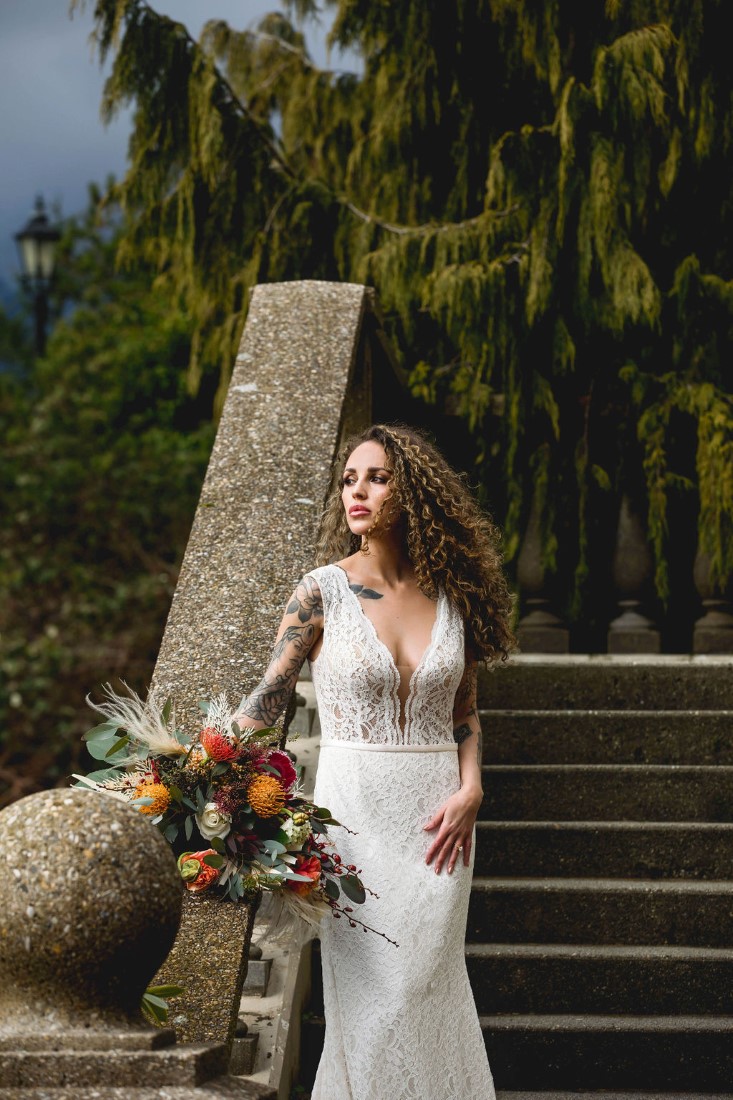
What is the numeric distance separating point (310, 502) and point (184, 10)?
4.10 meters

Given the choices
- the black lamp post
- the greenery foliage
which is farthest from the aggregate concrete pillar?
the black lamp post

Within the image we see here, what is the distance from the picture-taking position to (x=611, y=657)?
5.60m

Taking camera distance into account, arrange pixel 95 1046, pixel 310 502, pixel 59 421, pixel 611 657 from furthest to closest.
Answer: pixel 59 421 < pixel 611 657 < pixel 310 502 < pixel 95 1046

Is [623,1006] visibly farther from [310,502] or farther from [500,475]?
[500,475]

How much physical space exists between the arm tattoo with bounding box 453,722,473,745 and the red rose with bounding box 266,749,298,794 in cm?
64

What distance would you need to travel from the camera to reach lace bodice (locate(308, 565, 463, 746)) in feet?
10.4

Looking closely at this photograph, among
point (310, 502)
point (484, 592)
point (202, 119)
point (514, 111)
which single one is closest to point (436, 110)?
point (514, 111)

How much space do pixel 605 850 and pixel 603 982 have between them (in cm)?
53

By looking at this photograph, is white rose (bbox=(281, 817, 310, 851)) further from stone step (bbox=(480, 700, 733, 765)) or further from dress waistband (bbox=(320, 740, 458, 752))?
stone step (bbox=(480, 700, 733, 765))

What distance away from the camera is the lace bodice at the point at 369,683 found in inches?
124

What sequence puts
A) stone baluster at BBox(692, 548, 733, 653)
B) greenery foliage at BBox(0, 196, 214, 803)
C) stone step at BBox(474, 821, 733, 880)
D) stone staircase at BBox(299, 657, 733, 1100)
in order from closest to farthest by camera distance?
stone staircase at BBox(299, 657, 733, 1100) → stone step at BBox(474, 821, 733, 880) → stone baluster at BBox(692, 548, 733, 653) → greenery foliage at BBox(0, 196, 214, 803)

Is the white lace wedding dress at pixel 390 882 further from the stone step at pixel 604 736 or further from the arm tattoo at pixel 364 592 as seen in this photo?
the stone step at pixel 604 736

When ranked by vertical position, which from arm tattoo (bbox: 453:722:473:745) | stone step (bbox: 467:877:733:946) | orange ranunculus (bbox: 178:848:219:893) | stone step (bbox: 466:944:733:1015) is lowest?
stone step (bbox: 466:944:733:1015)

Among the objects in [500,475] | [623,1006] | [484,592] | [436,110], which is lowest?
[623,1006]
